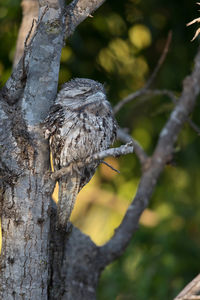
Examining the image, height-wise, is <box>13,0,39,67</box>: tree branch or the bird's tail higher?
<box>13,0,39,67</box>: tree branch

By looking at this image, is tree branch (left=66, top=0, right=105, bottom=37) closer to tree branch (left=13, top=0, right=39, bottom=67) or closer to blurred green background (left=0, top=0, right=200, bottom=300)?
tree branch (left=13, top=0, right=39, bottom=67)

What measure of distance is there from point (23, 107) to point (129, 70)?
94.3 inches

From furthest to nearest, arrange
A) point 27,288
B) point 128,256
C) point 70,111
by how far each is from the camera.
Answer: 1. point 128,256
2. point 70,111
3. point 27,288

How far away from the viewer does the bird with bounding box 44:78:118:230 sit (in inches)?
111

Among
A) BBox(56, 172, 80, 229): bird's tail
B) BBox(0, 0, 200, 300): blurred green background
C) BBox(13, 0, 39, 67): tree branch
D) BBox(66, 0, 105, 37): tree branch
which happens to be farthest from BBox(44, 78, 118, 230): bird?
BBox(0, 0, 200, 300): blurred green background

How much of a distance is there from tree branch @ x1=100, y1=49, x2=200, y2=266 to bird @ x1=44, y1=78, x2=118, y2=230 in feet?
1.97

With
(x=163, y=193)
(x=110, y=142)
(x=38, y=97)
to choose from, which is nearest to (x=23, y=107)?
(x=38, y=97)

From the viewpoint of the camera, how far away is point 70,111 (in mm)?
2840

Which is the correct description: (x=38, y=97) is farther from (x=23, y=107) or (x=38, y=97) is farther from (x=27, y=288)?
(x=27, y=288)

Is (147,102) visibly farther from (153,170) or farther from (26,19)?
(26,19)

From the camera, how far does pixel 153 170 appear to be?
364 centimetres

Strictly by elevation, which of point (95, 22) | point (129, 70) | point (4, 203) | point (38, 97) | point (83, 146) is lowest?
point (4, 203)

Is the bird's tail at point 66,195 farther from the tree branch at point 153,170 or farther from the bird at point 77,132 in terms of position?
the tree branch at point 153,170

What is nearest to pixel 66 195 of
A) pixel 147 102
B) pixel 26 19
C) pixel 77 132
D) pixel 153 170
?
pixel 77 132
